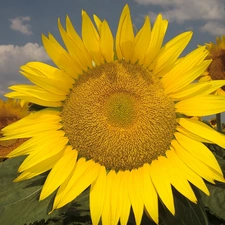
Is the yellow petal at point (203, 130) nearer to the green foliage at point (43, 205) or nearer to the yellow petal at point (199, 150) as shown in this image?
the yellow petal at point (199, 150)

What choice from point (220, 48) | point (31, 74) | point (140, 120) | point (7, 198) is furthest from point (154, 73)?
point (220, 48)

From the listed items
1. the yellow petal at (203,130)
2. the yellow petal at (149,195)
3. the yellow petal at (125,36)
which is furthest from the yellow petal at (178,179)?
the yellow petal at (125,36)

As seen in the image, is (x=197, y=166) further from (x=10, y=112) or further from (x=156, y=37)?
(x=10, y=112)

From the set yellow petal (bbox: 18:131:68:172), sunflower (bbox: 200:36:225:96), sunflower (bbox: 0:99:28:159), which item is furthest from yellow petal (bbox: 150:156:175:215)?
sunflower (bbox: 200:36:225:96)

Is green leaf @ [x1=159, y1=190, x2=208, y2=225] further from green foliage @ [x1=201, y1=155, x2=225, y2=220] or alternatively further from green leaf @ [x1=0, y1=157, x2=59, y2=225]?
green leaf @ [x1=0, y1=157, x2=59, y2=225]

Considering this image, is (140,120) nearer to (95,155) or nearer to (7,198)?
(95,155)

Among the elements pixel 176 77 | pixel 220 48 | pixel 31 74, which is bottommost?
pixel 176 77

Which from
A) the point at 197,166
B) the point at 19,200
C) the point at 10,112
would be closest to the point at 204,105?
the point at 197,166
